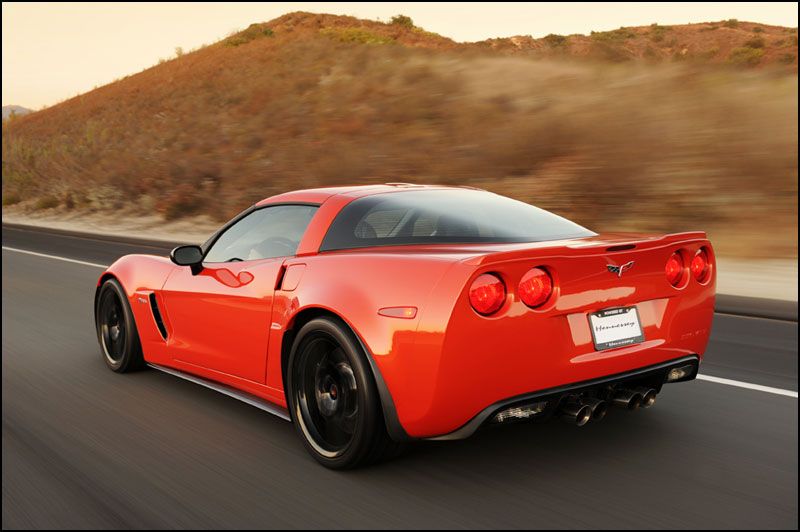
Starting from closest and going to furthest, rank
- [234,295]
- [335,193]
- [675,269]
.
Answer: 1. [675,269]
2. [335,193]
3. [234,295]

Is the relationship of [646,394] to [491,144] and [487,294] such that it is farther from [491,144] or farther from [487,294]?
[491,144]

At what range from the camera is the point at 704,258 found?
4.41 meters

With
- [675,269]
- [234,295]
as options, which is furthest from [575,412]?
[234,295]

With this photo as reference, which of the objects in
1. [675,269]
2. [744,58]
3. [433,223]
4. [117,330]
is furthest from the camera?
[744,58]

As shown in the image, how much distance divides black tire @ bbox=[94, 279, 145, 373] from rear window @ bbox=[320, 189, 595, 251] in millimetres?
2142

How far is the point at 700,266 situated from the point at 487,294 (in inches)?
55.9

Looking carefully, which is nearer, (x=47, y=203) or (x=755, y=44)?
(x=755, y=44)

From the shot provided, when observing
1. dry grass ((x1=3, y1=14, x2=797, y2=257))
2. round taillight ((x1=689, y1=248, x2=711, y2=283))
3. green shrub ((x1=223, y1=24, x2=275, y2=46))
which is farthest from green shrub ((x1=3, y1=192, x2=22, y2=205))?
round taillight ((x1=689, y1=248, x2=711, y2=283))

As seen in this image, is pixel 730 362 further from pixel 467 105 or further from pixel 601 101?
pixel 467 105

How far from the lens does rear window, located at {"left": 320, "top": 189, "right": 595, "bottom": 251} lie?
4.24 metres

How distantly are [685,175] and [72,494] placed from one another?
10.9m

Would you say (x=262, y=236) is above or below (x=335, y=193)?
below

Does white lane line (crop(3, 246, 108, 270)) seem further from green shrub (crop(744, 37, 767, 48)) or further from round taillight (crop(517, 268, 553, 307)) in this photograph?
green shrub (crop(744, 37, 767, 48))

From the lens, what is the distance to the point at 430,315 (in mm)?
3498
